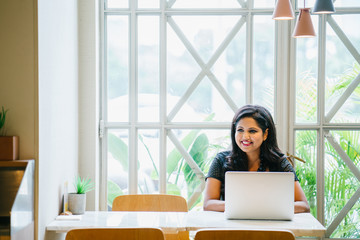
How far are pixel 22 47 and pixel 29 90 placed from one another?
28cm

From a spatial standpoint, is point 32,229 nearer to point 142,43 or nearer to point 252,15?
point 142,43

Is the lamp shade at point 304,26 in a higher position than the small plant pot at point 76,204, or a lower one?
higher

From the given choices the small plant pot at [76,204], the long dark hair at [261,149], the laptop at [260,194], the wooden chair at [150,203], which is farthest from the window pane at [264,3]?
the small plant pot at [76,204]

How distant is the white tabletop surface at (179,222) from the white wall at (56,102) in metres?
0.25

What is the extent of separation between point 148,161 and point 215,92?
95 centimetres

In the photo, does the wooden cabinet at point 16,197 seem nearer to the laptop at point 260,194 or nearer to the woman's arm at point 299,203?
the laptop at point 260,194

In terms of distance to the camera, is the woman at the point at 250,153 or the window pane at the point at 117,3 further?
the window pane at the point at 117,3

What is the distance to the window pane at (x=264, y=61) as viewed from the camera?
16.0 feet

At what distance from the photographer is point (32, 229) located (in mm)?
3232

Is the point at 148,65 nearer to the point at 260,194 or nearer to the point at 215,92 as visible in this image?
the point at 215,92

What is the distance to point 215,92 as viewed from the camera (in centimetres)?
492

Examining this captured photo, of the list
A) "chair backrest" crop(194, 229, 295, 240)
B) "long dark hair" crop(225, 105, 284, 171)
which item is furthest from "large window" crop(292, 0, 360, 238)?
"chair backrest" crop(194, 229, 295, 240)

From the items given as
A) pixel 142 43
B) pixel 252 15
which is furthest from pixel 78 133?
pixel 252 15

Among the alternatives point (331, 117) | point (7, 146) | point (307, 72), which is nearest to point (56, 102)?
point (7, 146)
